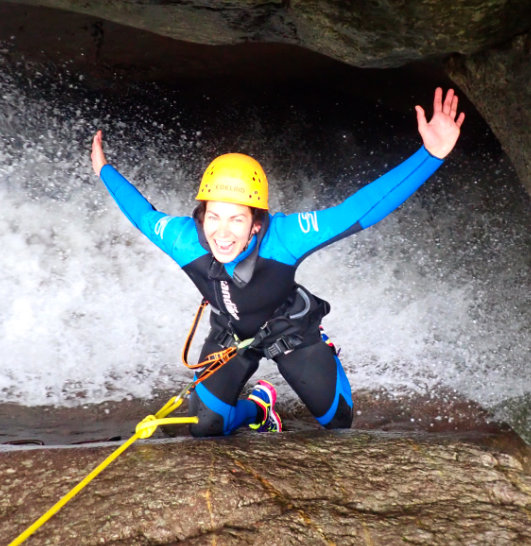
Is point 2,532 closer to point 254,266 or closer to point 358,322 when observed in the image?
point 254,266

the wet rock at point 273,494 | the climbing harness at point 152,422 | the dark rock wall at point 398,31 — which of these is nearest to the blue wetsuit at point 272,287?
the climbing harness at point 152,422

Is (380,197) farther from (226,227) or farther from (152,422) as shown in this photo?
(152,422)

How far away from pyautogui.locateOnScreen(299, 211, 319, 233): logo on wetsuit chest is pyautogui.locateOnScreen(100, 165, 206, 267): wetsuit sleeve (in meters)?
0.49

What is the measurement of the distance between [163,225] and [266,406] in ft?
4.48

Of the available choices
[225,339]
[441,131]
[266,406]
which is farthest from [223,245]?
[266,406]

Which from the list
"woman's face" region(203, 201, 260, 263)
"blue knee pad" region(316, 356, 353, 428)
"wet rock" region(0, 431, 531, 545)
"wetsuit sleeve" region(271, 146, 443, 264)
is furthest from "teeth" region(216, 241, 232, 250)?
"blue knee pad" region(316, 356, 353, 428)

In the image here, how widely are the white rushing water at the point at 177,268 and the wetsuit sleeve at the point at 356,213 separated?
6.03 feet

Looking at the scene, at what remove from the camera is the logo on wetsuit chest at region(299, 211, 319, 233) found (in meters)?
2.70

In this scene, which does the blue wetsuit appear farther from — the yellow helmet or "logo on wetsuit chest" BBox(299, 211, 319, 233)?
the yellow helmet

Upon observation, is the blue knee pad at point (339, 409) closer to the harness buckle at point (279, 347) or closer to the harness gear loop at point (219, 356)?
the harness buckle at point (279, 347)

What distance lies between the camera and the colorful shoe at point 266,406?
3561 millimetres

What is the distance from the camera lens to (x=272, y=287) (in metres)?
2.87

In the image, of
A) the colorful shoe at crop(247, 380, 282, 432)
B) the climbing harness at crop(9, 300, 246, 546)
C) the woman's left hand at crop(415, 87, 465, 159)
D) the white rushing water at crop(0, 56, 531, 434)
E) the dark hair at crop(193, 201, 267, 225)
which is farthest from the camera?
the white rushing water at crop(0, 56, 531, 434)

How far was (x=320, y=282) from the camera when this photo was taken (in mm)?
4871
